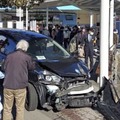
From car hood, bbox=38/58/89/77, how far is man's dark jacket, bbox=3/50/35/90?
5.56 ft

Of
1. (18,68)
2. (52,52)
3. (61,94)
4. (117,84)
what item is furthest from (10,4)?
(18,68)

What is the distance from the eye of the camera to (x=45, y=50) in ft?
31.1

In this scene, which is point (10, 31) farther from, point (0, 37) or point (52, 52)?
point (52, 52)

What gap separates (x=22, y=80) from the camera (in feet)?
22.1

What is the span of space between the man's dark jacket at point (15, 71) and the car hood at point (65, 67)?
1693mm

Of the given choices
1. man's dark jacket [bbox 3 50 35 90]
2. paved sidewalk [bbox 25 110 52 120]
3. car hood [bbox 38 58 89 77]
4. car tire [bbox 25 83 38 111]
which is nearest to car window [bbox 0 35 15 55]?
car hood [bbox 38 58 89 77]

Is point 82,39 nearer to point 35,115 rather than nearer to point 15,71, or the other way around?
point 35,115

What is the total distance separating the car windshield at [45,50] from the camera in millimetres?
9242

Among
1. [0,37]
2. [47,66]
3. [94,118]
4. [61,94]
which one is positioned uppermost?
[0,37]

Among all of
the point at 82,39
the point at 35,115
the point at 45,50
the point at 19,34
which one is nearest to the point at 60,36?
the point at 82,39

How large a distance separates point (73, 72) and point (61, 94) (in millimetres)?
685

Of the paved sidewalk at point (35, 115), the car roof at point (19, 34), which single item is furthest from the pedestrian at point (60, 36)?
the paved sidewalk at point (35, 115)

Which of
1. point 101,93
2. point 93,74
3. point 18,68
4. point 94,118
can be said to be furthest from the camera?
point 93,74

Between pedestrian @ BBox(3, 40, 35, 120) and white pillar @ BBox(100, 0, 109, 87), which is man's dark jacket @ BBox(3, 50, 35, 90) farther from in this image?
white pillar @ BBox(100, 0, 109, 87)
